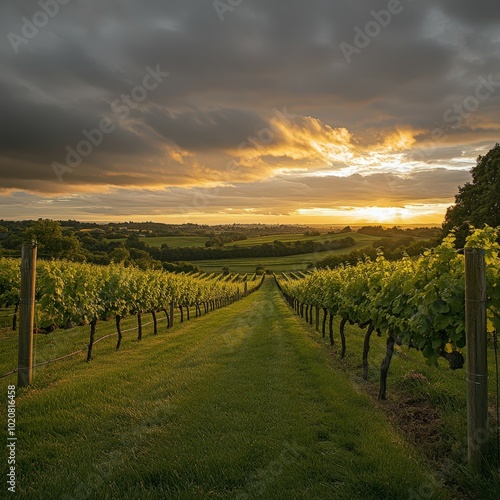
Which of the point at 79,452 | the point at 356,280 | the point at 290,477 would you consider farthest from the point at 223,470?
the point at 356,280

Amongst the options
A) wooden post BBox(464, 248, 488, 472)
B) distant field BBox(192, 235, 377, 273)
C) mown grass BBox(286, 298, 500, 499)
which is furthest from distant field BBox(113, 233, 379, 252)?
wooden post BBox(464, 248, 488, 472)

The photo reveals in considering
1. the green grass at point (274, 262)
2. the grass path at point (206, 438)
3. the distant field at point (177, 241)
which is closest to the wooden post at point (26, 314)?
the grass path at point (206, 438)

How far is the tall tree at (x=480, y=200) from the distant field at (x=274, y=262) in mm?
58535

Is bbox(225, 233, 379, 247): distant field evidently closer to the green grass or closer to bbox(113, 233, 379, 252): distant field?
bbox(113, 233, 379, 252): distant field

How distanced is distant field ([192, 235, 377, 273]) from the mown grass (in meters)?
77.3

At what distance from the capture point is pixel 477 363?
4.15 metres

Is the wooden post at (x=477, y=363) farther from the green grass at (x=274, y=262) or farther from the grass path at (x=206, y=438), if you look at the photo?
the green grass at (x=274, y=262)

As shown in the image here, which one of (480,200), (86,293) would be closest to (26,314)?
(86,293)

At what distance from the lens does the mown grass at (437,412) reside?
4133 mm

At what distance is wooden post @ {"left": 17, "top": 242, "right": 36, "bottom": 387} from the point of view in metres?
6.98

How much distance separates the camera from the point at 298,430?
Answer: 5.41 metres

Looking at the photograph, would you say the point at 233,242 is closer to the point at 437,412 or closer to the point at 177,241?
the point at 177,241

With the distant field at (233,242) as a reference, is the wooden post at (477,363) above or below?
below

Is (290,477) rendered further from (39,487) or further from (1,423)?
(1,423)
